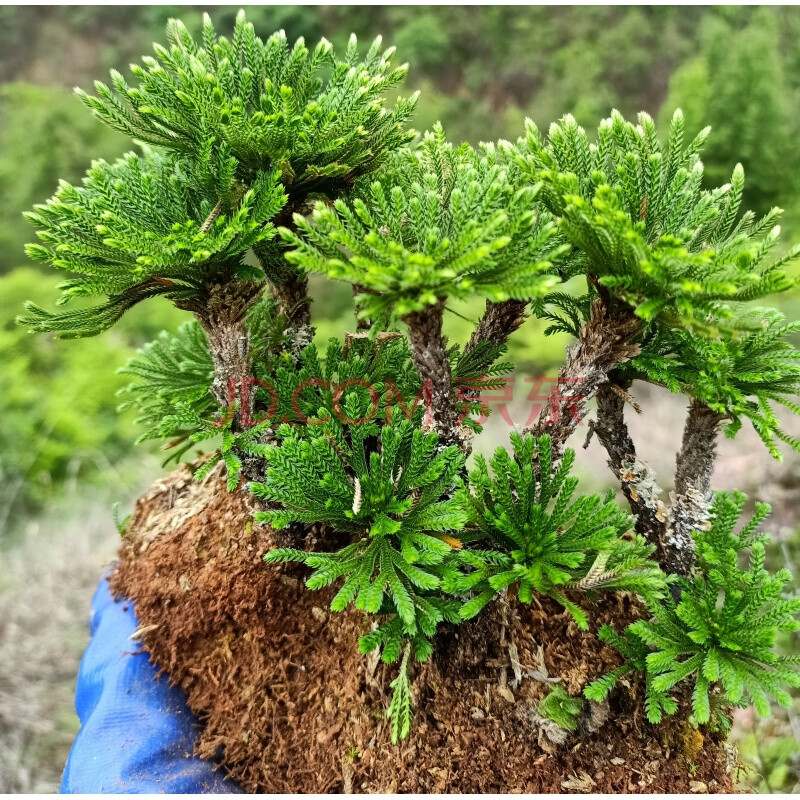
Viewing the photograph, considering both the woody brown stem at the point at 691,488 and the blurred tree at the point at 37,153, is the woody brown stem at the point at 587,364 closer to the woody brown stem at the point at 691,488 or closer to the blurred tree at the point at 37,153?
the woody brown stem at the point at 691,488

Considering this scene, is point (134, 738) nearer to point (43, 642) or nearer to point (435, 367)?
point (435, 367)

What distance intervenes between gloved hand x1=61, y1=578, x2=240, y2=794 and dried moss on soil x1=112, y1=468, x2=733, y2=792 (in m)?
0.05

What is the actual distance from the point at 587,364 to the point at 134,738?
152 cm

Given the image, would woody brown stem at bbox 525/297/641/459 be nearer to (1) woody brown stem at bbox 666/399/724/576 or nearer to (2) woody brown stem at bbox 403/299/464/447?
(2) woody brown stem at bbox 403/299/464/447

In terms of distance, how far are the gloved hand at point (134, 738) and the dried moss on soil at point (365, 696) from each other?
0.05m

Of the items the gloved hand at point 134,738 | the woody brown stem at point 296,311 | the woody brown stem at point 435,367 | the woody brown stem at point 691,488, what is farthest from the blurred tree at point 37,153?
the woody brown stem at point 691,488

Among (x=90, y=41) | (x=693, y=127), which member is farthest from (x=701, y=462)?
(x=90, y=41)

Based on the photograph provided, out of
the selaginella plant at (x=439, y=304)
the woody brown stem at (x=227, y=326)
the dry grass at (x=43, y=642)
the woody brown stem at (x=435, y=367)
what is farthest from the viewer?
the dry grass at (x=43, y=642)

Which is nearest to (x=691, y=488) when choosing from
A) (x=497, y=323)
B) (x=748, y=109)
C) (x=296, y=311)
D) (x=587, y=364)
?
(x=587, y=364)

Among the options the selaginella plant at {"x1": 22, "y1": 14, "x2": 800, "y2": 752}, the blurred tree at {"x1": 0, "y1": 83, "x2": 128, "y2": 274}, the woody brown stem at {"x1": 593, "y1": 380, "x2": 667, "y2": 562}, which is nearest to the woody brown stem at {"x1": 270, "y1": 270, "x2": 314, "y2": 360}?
the selaginella plant at {"x1": 22, "y1": 14, "x2": 800, "y2": 752}

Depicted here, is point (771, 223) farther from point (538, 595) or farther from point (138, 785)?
point (138, 785)

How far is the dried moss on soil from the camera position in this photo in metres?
1.37

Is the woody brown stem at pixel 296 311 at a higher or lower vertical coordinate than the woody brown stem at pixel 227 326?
higher

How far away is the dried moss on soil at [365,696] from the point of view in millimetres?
1372
